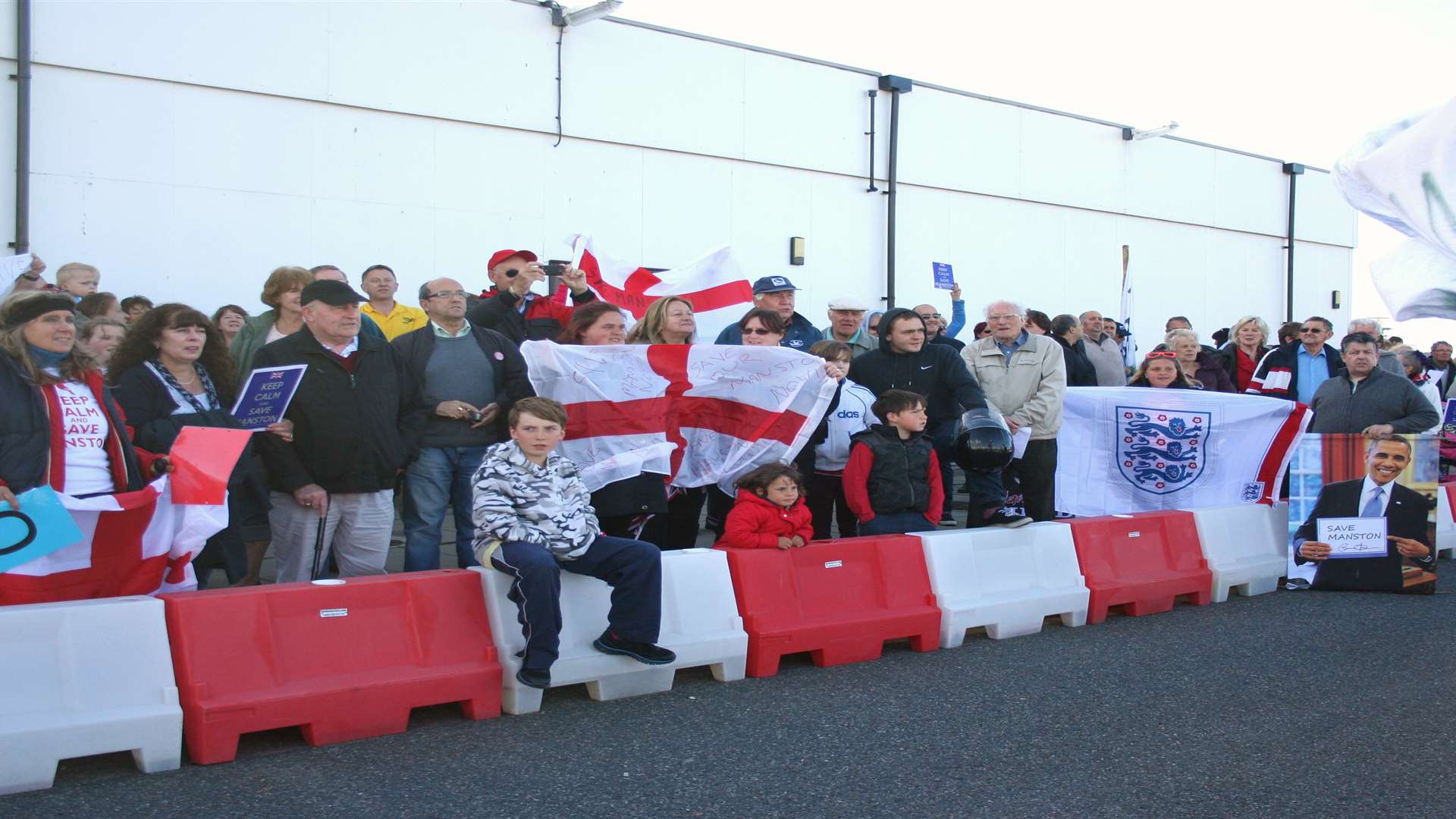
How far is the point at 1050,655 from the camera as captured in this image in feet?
21.2

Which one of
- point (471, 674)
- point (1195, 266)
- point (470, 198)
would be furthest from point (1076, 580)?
point (1195, 266)

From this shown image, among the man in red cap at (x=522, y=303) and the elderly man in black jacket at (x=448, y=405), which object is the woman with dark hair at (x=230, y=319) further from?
the elderly man in black jacket at (x=448, y=405)

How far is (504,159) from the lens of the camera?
13297 mm

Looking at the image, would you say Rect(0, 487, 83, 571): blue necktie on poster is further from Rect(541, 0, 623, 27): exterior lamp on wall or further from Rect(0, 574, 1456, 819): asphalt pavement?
Rect(541, 0, 623, 27): exterior lamp on wall

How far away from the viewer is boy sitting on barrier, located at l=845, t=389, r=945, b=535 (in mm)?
7102

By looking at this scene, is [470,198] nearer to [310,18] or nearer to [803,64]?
[310,18]

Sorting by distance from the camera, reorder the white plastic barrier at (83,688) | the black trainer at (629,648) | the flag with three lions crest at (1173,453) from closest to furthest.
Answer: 1. the white plastic barrier at (83,688)
2. the black trainer at (629,648)
3. the flag with three lions crest at (1173,453)

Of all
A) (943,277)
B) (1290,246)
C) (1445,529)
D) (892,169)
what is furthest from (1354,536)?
(1290,246)

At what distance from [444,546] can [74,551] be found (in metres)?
4.55

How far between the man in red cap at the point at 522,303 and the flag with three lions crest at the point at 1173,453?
3.75 metres

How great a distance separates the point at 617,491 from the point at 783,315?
2383 mm

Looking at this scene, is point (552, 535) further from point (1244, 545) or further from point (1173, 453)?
point (1173, 453)

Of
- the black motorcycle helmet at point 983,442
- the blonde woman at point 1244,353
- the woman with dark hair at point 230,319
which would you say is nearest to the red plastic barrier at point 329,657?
the black motorcycle helmet at point 983,442

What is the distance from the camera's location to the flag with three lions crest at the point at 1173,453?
29.8 ft
